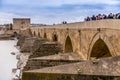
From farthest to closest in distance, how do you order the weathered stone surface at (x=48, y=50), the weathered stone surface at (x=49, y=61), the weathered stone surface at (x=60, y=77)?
the weathered stone surface at (x=48, y=50) → the weathered stone surface at (x=49, y=61) → the weathered stone surface at (x=60, y=77)

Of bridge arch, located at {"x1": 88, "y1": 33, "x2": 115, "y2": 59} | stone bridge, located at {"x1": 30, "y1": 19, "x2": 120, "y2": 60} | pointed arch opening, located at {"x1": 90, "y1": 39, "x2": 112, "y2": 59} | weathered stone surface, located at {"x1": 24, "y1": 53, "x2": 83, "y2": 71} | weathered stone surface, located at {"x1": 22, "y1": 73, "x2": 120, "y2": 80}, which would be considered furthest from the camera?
weathered stone surface, located at {"x1": 24, "y1": 53, "x2": 83, "y2": 71}

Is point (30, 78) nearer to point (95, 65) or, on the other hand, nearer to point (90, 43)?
point (95, 65)

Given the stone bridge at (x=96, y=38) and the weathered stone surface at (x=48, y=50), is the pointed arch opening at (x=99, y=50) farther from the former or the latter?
the weathered stone surface at (x=48, y=50)

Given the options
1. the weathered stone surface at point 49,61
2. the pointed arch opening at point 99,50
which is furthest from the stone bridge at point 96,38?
the weathered stone surface at point 49,61

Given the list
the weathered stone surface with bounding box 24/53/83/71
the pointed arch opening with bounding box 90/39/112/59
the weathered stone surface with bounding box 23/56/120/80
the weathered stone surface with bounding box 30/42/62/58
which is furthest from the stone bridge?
the weathered stone surface with bounding box 23/56/120/80

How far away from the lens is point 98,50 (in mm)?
9734

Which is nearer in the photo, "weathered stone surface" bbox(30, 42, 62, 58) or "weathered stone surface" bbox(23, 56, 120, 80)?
"weathered stone surface" bbox(23, 56, 120, 80)

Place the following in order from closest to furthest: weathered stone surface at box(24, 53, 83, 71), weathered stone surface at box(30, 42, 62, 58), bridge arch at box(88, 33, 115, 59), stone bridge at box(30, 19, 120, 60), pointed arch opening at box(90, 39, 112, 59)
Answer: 1. stone bridge at box(30, 19, 120, 60)
2. bridge arch at box(88, 33, 115, 59)
3. pointed arch opening at box(90, 39, 112, 59)
4. weathered stone surface at box(24, 53, 83, 71)
5. weathered stone surface at box(30, 42, 62, 58)

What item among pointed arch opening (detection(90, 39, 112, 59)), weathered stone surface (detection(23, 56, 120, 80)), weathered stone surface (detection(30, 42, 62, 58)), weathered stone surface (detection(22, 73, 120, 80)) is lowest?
A: weathered stone surface (detection(30, 42, 62, 58))

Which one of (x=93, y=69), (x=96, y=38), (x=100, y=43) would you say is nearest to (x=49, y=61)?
(x=100, y=43)

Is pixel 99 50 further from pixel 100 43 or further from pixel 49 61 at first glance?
pixel 49 61

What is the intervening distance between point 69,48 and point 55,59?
3.75 m

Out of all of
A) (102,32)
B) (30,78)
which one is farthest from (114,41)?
(30,78)

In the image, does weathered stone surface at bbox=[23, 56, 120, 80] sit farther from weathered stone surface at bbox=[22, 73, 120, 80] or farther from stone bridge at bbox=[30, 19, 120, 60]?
stone bridge at bbox=[30, 19, 120, 60]
